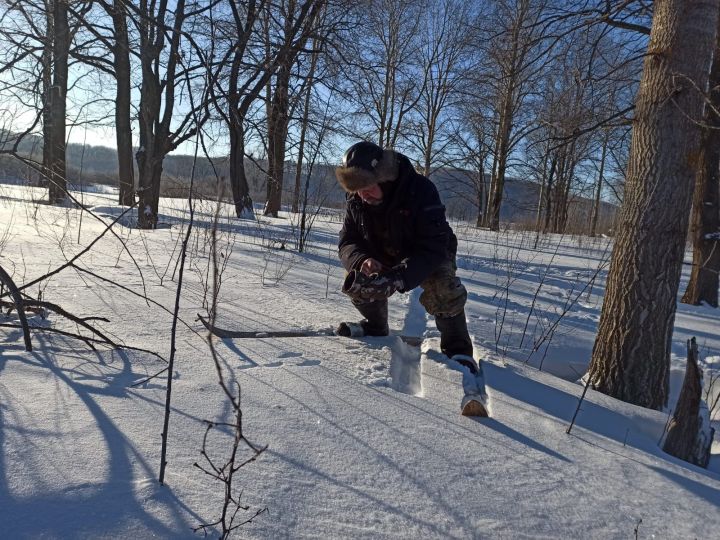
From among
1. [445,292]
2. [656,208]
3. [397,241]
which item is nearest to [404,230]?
[397,241]

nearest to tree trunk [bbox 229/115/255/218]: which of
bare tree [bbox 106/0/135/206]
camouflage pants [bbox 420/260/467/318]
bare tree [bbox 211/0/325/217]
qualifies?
bare tree [bbox 211/0/325/217]

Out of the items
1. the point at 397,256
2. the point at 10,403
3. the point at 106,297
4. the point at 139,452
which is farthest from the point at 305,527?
the point at 106,297

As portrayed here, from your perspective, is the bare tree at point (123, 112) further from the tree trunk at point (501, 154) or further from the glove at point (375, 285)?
the tree trunk at point (501, 154)

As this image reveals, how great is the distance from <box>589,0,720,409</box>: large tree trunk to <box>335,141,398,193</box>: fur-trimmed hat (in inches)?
45.8

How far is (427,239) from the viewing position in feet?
6.57

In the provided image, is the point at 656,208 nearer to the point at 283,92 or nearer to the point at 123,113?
the point at 283,92

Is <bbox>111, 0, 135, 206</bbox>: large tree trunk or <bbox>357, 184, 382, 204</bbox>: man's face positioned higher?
<bbox>111, 0, 135, 206</bbox>: large tree trunk

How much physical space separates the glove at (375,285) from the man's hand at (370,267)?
0.19 feet

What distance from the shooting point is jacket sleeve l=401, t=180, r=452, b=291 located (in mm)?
1920

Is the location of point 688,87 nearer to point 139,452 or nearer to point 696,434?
point 696,434

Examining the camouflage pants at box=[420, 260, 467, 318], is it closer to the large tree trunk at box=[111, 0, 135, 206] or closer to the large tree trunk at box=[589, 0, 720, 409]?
the large tree trunk at box=[589, 0, 720, 409]

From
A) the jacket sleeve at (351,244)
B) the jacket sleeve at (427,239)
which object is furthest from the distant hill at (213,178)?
the jacket sleeve at (427,239)

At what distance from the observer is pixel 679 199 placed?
6.45ft

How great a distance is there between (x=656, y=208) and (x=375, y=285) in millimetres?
1330
